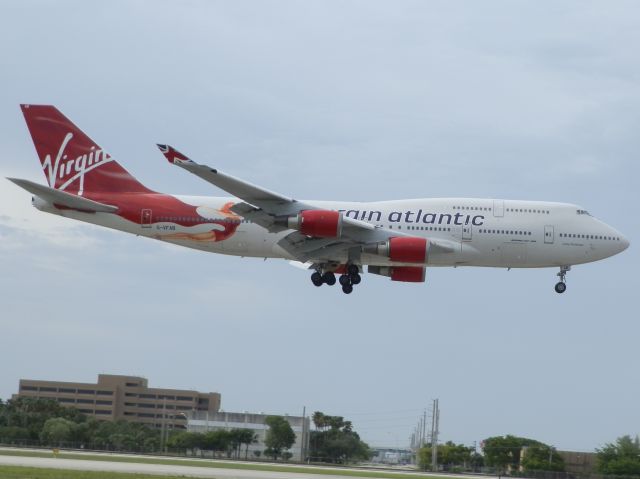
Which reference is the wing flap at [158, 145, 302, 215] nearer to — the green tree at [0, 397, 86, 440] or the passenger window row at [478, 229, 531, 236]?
the passenger window row at [478, 229, 531, 236]

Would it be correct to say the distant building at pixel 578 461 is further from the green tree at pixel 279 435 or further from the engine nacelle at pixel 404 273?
the engine nacelle at pixel 404 273

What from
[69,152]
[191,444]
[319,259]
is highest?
[69,152]

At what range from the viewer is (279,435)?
350 ft

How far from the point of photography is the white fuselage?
171ft

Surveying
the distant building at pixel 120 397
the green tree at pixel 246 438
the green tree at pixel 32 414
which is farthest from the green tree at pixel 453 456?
the distant building at pixel 120 397

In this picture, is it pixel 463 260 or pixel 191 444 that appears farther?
pixel 191 444

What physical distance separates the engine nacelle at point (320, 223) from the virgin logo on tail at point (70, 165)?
43.6ft

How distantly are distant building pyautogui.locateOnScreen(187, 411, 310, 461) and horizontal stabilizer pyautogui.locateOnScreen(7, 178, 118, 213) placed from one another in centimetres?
5167

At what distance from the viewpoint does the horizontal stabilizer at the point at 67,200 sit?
51.0 m

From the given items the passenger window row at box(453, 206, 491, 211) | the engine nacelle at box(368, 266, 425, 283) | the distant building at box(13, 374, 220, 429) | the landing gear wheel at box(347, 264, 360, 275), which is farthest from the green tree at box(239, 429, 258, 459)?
the distant building at box(13, 374, 220, 429)

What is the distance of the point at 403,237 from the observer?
164 feet

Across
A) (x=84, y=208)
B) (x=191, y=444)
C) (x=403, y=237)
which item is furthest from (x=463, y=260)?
(x=191, y=444)

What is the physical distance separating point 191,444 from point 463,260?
57906 millimetres

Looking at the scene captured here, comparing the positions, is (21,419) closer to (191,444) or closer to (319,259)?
(191,444)
